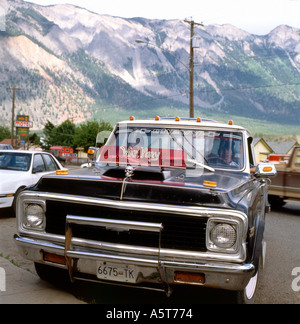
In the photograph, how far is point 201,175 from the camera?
4.48m

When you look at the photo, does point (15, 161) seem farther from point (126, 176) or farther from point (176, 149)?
point (126, 176)

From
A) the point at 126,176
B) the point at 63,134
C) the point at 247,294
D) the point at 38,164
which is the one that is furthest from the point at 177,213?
the point at 63,134

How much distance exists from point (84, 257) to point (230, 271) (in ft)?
4.08

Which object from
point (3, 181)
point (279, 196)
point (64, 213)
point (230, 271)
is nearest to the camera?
point (230, 271)

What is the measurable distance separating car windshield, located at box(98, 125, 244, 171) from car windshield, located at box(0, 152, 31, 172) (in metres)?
5.54

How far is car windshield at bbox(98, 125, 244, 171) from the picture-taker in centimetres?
503

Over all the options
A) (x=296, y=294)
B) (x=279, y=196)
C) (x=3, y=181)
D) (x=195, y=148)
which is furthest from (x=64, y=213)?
(x=279, y=196)

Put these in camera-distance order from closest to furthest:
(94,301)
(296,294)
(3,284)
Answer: (94,301) < (3,284) < (296,294)

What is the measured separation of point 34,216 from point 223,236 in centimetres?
181

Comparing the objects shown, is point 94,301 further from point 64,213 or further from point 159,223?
point 159,223

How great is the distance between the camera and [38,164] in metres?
10.9

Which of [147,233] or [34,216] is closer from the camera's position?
[147,233]

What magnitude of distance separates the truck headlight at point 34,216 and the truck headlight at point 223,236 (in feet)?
5.32

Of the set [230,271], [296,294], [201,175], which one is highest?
[201,175]
